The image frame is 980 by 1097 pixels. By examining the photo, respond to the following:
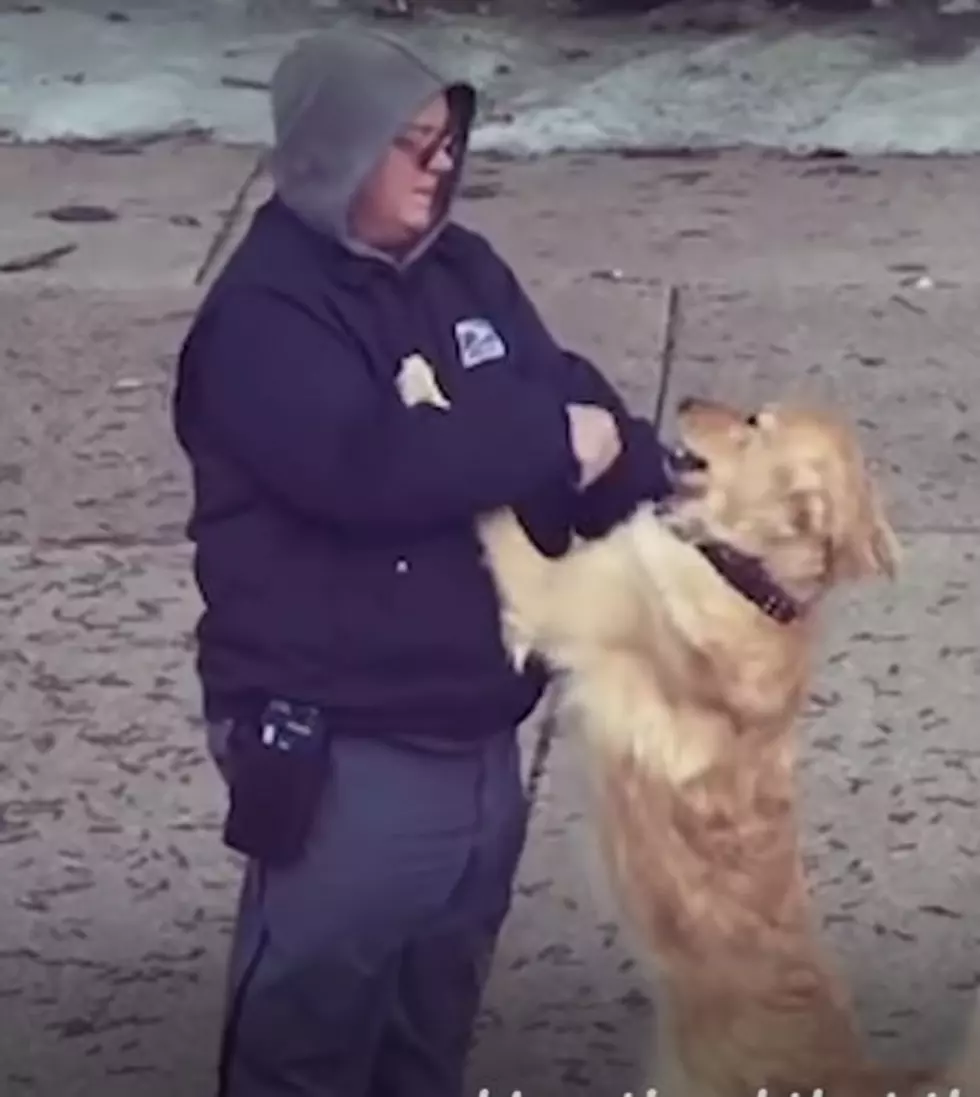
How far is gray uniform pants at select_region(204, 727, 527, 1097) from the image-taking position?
122 inches

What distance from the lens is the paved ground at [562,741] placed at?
3984mm

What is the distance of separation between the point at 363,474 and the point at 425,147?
38 cm

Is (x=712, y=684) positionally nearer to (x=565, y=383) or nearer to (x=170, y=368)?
(x=565, y=383)

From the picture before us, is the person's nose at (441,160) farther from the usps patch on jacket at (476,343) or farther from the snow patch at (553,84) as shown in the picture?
the snow patch at (553,84)

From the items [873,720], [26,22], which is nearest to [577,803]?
[873,720]

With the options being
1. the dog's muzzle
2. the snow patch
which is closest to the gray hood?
the dog's muzzle

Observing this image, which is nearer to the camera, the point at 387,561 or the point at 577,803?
the point at 387,561

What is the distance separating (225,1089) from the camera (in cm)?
330

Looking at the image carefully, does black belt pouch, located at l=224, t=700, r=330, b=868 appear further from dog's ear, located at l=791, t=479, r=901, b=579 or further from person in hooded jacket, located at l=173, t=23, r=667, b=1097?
dog's ear, located at l=791, t=479, r=901, b=579

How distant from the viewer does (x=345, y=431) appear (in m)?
2.91

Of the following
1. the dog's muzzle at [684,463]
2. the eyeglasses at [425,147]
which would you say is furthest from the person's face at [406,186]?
the dog's muzzle at [684,463]

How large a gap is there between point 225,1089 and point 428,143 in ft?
3.73

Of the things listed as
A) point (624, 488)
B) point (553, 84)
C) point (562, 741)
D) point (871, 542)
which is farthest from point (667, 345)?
point (871, 542)

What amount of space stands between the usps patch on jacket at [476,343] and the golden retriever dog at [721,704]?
0.17m
